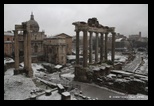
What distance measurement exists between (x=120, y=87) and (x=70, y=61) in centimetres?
2465

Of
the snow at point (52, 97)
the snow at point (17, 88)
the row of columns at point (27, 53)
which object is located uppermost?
the row of columns at point (27, 53)

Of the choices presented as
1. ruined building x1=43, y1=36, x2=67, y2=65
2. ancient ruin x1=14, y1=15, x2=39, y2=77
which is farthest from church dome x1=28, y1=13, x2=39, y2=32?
ancient ruin x1=14, y1=15, x2=39, y2=77

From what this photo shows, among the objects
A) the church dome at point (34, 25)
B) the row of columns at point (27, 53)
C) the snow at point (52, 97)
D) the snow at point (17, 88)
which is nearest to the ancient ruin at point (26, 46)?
the row of columns at point (27, 53)

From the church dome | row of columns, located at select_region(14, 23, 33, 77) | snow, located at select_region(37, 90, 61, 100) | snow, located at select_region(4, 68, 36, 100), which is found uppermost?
the church dome

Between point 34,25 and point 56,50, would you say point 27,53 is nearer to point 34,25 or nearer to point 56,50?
point 56,50

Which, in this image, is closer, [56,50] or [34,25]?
[56,50]

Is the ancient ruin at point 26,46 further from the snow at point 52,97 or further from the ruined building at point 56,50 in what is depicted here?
the ruined building at point 56,50

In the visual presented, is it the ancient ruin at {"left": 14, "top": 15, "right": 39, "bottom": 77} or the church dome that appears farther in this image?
the church dome

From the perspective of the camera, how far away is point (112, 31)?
2823 cm

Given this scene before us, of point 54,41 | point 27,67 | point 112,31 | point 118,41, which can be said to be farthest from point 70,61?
point 118,41

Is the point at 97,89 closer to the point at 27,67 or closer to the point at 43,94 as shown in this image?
the point at 43,94

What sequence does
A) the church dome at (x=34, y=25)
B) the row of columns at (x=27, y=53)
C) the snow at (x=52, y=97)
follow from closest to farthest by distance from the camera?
the snow at (x=52, y=97) → the row of columns at (x=27, y=53) → the church dome at (x=34, y=25)

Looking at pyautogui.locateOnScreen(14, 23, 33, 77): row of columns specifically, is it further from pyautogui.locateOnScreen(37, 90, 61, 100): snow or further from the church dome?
the church dome

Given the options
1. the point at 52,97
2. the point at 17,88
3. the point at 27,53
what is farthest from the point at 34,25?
the point at 52,97
